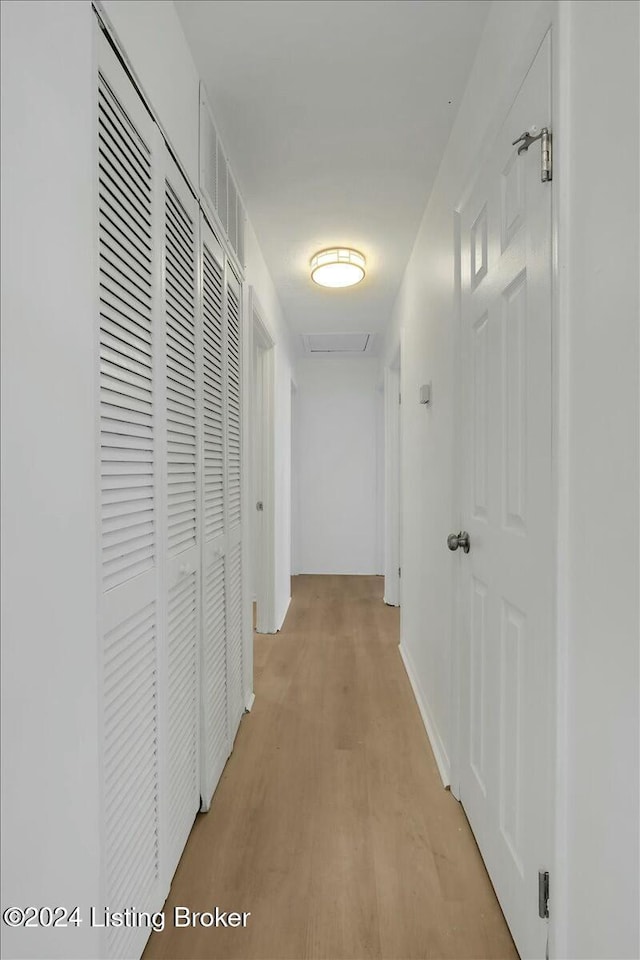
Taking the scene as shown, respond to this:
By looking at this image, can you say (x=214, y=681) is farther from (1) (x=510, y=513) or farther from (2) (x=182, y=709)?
(1) (x=510, y=513)

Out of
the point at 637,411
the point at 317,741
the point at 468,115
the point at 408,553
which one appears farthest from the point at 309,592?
the point at 637,411

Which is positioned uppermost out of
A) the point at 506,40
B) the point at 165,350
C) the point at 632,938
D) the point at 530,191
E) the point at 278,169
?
the point at 278,169

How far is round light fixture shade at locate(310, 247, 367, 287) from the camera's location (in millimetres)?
3031

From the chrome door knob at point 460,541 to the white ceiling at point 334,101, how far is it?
4.84 ft

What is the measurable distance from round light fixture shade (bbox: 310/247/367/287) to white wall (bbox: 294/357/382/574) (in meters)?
2.53

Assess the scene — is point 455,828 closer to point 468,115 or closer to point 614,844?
point 614,844

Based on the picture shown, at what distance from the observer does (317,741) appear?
7.36 feet

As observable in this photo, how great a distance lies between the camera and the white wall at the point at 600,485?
0.79 metres

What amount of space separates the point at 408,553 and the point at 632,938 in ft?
7.93

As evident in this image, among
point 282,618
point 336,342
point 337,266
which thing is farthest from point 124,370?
point 336,342

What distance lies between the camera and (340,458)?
5789 millimetres

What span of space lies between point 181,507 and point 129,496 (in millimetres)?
399

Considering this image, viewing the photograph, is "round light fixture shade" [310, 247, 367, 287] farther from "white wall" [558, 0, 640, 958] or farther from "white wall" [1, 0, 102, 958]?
"white wall" [1, 0, 102, 958]

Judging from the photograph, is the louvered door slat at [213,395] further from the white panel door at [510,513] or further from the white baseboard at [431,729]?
the white baseboard at [431,729]
